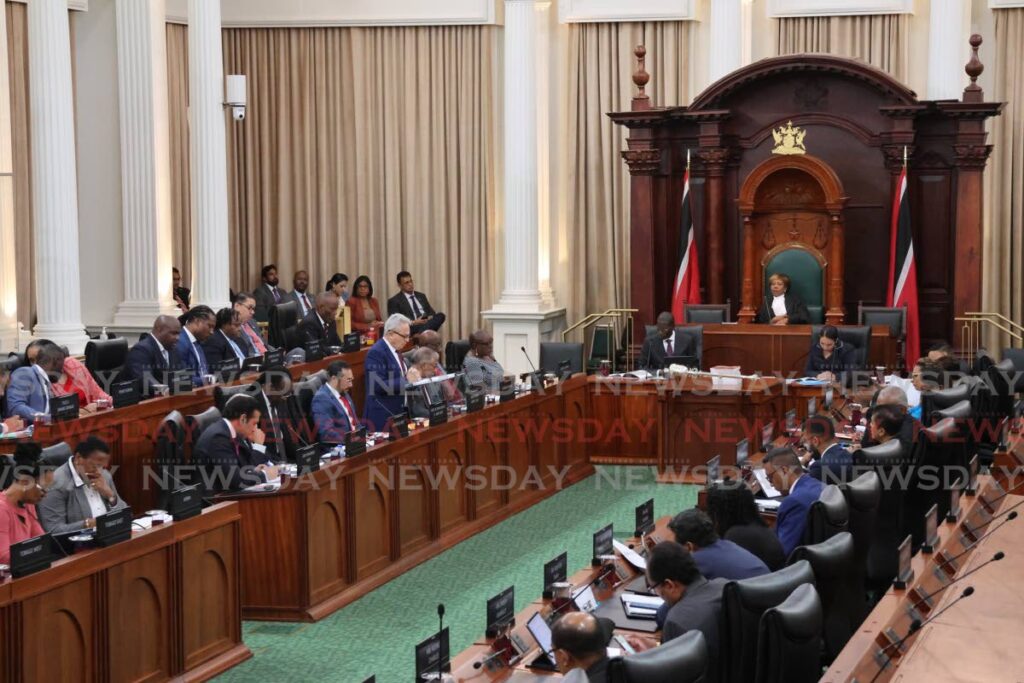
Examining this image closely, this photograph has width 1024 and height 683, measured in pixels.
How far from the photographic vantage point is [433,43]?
1562cm

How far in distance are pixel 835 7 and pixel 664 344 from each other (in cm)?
485

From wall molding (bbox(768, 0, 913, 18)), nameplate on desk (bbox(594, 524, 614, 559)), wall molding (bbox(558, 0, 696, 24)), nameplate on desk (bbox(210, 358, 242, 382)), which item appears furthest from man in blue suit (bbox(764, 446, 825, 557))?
wall molding (bbox(558, 0, 696, 24))

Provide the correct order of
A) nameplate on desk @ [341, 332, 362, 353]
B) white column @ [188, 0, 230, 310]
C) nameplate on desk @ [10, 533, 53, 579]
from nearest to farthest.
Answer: nameplate on desk @ [10, 533, 53, 579], nameplate on desk @ [341, 332, 362, 353], white column @ [188, 0, 230, 310]

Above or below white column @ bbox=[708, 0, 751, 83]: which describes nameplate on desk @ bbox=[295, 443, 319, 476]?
below

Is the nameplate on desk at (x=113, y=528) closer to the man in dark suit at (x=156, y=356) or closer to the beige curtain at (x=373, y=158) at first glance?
the man in dark suit at (x=156, y=356)

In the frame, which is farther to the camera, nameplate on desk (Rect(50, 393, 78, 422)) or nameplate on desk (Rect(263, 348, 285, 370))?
nameplate on desk (Rect(263, 348, 285, 370))

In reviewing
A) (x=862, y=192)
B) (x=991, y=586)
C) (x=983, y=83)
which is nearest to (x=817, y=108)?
(x=862, y=192)

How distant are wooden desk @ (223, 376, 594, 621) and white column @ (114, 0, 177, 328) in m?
4.39

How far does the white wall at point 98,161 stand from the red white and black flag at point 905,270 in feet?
23.6

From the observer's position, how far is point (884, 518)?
22.6 feet

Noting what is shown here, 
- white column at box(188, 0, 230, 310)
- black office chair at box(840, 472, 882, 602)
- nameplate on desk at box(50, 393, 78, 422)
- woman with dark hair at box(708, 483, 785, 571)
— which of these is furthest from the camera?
white column at box(188, 0, 230, 310)

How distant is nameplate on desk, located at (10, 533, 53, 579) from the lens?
17.1 feet

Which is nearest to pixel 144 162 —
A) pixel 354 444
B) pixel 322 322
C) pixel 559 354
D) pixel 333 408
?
pixel 322 322

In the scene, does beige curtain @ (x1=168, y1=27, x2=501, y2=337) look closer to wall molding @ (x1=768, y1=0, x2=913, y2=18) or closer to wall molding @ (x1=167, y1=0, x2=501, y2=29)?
wall molding @ (x1=167, y1=0, x2=501, y2=29)
